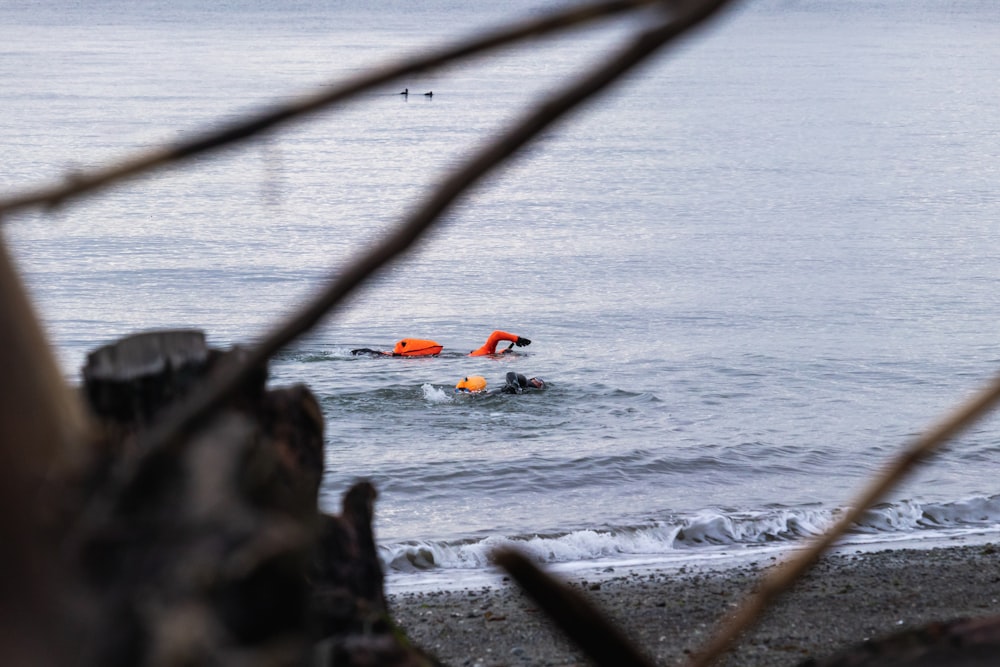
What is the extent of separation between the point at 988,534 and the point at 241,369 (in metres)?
13.1

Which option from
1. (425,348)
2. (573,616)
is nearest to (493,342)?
(425,348)

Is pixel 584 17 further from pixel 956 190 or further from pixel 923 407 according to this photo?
pixel 956 190

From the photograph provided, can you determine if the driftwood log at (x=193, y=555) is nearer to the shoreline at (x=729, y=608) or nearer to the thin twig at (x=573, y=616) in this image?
the thin twig at (x=573, y=616)

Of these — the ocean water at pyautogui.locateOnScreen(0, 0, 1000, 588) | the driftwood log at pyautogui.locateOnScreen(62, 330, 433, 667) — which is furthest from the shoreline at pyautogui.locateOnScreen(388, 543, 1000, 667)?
the driftwood log at pyautogui.locateOnScreen(62, 330, 433, 667)

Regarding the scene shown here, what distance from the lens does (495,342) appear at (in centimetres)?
2155

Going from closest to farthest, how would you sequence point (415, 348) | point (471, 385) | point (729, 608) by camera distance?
1. point (729, 608)
2. point (471, 385)
3. point (415, 348)

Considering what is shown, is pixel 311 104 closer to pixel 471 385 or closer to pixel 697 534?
pixel 697 534

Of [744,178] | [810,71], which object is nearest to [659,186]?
[744,178]

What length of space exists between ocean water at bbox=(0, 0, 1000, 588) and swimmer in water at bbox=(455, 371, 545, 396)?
21 centimetres

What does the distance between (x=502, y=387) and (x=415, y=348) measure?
2.64m

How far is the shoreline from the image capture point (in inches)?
335

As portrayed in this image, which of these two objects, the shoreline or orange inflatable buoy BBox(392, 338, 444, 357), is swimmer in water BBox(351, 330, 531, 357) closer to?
orange inflatable buoy BBox(392, 338, 444, 357)

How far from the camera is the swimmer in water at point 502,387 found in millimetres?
18672

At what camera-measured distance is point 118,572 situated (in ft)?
3.16
